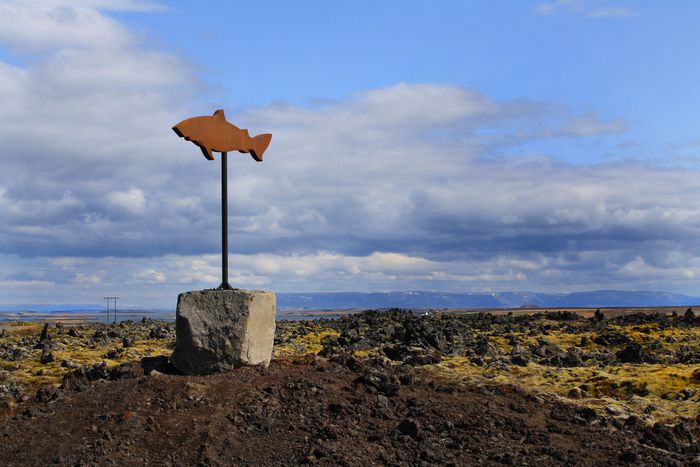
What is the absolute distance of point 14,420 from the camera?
18.2 metres

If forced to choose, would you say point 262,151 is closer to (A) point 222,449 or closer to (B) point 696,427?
(A) point 222,449

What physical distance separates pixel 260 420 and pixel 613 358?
2014 centimetres

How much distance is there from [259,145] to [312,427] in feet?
30.4

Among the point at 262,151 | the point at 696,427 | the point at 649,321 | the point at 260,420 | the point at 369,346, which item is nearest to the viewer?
the point at 260,420

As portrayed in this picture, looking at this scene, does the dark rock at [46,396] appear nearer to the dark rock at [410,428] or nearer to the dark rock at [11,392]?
the dark rock at [11,392]

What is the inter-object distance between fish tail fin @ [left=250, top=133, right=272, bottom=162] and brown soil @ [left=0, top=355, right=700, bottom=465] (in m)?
6.53

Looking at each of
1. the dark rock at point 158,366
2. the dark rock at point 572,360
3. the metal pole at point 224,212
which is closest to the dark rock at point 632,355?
the dark rock at point 572,360

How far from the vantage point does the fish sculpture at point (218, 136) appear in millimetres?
→ 20438

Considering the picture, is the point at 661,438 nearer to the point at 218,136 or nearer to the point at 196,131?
the point at 218,136

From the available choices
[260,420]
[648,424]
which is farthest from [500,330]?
[260,420]

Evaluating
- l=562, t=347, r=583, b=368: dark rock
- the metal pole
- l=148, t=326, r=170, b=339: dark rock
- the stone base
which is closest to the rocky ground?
the stone base

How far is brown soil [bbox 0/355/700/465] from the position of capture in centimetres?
1534

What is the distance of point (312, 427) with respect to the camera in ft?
53.3

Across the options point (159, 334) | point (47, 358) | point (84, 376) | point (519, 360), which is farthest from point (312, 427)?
point (159, 334)
